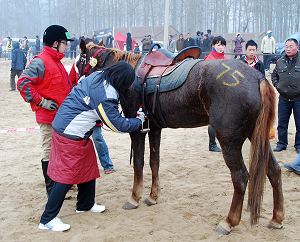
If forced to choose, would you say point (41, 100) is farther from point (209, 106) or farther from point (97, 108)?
point (209, 106)

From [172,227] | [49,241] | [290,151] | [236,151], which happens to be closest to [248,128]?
[236,151]

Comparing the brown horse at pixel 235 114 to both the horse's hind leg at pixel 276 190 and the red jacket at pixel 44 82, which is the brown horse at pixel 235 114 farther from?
the red jacket at pixel 44 82

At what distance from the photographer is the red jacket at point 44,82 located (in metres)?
3.84

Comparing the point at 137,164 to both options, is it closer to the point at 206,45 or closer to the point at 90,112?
the point at 90,112

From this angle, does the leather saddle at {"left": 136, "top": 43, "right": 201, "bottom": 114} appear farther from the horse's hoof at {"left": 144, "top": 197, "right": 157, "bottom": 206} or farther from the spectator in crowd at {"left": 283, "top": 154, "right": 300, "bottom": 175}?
the spectator in crowd at {"left": 283, "top": 154, "right": 300, "bottom": 175}

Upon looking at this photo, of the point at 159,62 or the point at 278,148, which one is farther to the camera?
the point at 278,148

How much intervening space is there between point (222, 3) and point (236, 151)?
2265 inches

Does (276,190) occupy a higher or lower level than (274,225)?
higher

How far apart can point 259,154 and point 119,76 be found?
1.41 m

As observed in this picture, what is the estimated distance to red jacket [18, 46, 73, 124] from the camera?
384 cm

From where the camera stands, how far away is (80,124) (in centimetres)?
357

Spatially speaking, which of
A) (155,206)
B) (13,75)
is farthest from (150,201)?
(13,75)

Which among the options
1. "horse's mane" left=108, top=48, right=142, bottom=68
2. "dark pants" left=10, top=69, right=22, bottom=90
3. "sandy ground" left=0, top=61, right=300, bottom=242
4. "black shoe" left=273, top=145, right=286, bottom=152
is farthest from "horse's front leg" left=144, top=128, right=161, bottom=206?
"dark pants" left=10, top=69, right=22, bottom=90

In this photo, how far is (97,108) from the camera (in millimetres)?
3479
